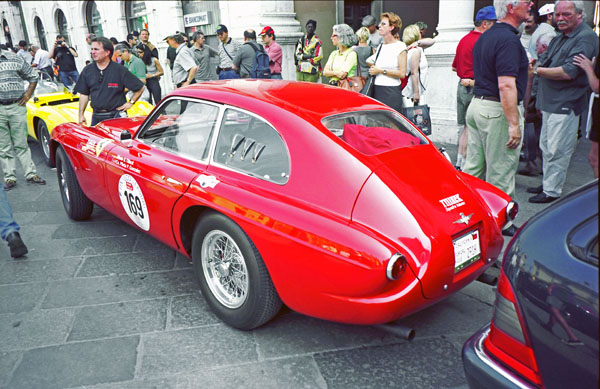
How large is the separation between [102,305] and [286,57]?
9323 mm

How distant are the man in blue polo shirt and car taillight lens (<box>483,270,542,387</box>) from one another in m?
2.54

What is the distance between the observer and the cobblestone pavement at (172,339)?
252 centimetres

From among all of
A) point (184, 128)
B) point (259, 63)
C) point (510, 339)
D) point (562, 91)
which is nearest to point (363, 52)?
point (259, 63)

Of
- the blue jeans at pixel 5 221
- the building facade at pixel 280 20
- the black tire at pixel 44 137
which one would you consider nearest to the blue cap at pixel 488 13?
the building facade at pixel 280 20

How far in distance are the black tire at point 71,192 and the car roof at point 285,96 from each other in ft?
5.92

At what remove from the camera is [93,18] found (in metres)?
20.7

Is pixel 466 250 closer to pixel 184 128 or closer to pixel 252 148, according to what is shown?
pixel 252 148

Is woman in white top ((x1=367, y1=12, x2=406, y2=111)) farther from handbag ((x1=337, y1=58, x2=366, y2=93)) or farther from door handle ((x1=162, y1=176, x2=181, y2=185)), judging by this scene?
door handle ((x1=162, y1=176, x2=181, y2=185))

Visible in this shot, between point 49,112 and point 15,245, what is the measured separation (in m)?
3.72

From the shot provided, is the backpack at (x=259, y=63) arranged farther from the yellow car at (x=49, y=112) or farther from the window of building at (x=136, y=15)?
the window of building at (x=136, y=15)

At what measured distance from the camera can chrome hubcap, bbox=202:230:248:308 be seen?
2887 millimetres

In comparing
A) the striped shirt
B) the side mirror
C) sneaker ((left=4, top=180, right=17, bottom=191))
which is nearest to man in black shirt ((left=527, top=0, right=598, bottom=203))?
the side mirror

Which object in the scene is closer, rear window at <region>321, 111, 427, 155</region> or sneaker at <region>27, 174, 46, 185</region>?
rear window at <region>321, 111, 427, 155</region>

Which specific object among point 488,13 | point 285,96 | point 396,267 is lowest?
point 396,267
